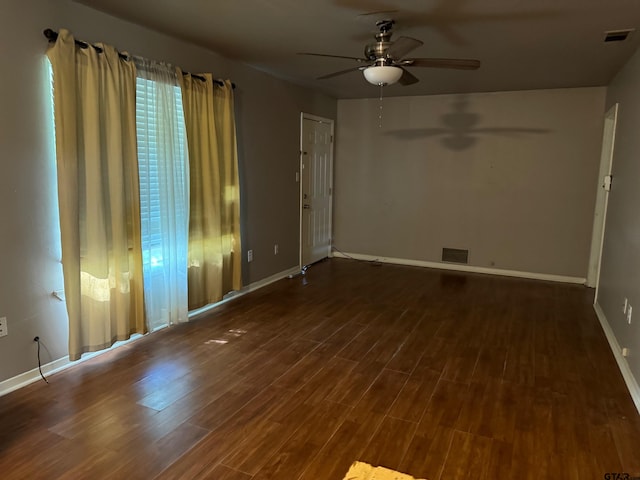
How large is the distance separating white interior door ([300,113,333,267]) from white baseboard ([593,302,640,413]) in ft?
11.7

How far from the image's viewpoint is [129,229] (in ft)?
10.8

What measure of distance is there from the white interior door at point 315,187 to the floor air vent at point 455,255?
5.88ft

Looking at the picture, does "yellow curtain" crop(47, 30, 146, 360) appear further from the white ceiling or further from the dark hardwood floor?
the white ceiling

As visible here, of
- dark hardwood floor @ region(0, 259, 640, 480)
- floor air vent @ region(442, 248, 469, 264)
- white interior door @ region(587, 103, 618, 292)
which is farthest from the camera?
floor air vent @ region(442, 248, 469, 264)

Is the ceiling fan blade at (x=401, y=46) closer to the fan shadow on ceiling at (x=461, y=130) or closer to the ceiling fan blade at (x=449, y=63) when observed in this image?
the ceiling fan blade at (x=449, y=63)

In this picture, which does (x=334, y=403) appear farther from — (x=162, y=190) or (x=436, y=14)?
(x=436, y=14)

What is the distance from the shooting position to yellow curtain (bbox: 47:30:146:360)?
2.81m

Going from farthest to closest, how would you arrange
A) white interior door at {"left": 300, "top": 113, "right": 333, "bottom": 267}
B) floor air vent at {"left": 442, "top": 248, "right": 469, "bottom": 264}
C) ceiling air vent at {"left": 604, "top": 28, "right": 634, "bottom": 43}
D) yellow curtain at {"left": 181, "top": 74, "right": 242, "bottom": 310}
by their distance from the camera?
floor air vent at {"left": 442, "top": 248, "right": 469, "bottom": 264}
white interior door at {"left": 300, "top": 113, "right": 333, "bottom": 267}
yellow curtain at {"left": 181, "top": 74, "right": 242, "bottom": 310}
ceiling air vent at {"left": 604, "top": 28, "right": 634, "bottom": 43}

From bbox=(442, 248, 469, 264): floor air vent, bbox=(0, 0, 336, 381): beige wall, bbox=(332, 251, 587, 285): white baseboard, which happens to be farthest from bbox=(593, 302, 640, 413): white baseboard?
bbox=(0, 0, 336, 381): beige wall

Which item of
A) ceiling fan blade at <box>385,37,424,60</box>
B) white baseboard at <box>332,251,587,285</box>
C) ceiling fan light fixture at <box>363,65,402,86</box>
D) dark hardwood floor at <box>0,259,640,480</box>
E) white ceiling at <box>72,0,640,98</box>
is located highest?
white ceiling at <box>72,0,640,98</box>

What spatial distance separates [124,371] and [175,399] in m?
0.58

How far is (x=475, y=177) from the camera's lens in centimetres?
604

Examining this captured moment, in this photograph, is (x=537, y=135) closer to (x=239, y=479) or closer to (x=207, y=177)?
(x=207, y=177)

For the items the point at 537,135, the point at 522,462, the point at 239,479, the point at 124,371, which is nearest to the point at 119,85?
the point at 124,371
